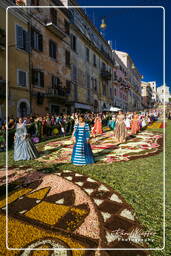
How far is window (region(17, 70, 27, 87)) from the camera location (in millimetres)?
13953

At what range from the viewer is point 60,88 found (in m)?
18.0

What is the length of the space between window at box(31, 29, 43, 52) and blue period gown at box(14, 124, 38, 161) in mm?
11881

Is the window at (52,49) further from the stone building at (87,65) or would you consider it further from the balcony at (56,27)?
the stone building at (87,65)

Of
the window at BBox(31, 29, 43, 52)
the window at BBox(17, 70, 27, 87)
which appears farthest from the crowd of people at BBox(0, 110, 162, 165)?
the window at BBox(31, 29, 43, 52)

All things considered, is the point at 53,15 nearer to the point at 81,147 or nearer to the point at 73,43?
the point at 73,43

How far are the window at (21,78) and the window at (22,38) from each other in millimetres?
2080

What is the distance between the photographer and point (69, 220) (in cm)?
244

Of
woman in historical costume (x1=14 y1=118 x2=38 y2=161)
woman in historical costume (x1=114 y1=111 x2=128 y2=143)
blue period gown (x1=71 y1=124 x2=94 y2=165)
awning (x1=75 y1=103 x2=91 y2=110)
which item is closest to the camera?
blue period gown (x1=71 y1=124 x2=94 y2=165)

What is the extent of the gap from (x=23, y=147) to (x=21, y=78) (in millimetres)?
9828

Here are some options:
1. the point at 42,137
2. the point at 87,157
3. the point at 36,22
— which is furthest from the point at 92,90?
the point at 87,157

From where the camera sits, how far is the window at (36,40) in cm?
1526

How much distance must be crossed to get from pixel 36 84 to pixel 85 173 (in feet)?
43.1

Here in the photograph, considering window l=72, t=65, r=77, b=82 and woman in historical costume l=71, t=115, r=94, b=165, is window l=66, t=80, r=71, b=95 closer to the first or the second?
window l=72, t=65, r=77, b=82

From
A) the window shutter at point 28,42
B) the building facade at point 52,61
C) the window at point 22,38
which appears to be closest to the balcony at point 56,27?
the building facade at point 52,61
